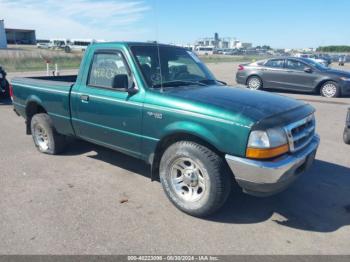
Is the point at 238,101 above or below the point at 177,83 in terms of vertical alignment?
below

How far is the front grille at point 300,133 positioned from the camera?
10.9 feet

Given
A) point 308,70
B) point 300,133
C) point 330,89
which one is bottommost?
point 330,89

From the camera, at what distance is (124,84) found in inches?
152

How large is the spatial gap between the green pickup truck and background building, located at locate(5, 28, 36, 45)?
10507 centimetres

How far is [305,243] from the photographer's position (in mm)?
3178

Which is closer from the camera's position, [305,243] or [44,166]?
[305,243]

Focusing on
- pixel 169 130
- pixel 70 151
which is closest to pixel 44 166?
pixel 70 151

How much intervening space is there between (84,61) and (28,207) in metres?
2.16

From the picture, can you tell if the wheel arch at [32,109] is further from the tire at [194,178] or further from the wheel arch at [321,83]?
the wheel arch at [321,83]

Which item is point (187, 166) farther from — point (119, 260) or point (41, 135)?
point (41, 135)

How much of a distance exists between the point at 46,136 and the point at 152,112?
107 inches

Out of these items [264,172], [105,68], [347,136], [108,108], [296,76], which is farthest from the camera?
[296,76]

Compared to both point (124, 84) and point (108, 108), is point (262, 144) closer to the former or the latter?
point (124, 84)

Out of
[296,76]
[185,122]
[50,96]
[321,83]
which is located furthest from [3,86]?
[321,83]
